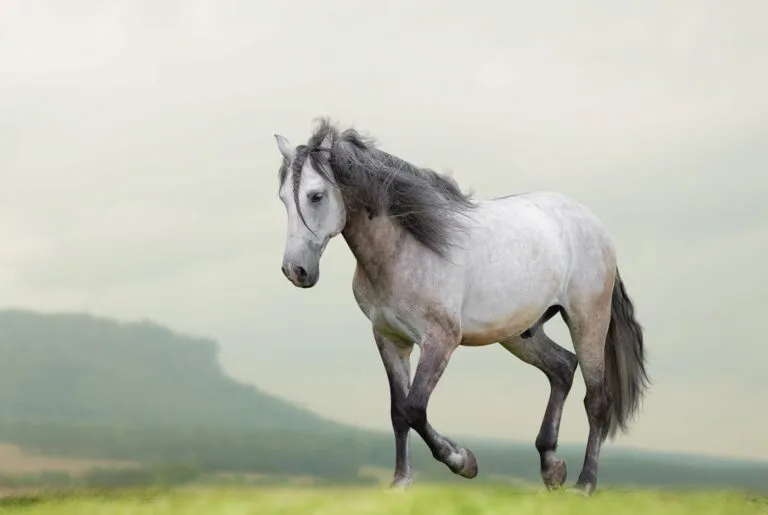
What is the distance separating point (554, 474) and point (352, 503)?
7.51ft

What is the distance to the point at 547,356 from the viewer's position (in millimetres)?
8672

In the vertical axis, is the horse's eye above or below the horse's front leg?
above

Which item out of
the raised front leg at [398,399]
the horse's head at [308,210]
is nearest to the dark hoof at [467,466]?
the raised front leg at [398,399]

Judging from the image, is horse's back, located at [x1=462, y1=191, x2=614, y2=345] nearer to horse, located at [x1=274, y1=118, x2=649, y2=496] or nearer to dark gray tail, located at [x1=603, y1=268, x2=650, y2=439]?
horse, located at [x1=274, y1=118, x2=649, y2=496]

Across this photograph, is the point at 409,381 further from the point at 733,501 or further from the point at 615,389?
the point at 733,501

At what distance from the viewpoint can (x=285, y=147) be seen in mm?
7191

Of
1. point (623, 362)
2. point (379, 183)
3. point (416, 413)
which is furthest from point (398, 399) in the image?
point (623, 362)

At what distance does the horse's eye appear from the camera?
6980 millimetres

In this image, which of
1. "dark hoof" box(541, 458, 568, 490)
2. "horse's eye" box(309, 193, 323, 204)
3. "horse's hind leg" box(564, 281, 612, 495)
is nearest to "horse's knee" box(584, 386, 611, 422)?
"horse's hind leg" box(564, 281, 612, 495)

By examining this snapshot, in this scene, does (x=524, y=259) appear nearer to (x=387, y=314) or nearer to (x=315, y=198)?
(x=387, y=314)

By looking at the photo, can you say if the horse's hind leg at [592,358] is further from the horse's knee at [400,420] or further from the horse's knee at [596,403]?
the horse's knee at [400,420]

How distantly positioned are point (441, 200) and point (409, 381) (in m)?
1.29

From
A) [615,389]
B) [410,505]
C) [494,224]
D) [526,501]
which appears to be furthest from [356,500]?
[615,389]

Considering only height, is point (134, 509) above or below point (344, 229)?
below
